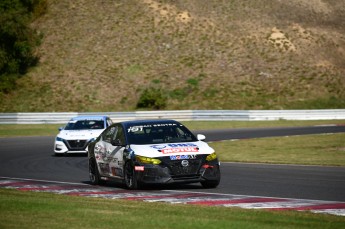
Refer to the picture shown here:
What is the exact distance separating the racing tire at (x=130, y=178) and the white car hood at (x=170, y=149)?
353mm

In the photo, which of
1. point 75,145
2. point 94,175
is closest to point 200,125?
point 75,145

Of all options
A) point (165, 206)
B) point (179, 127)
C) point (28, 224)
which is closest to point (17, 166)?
point (179, 127)

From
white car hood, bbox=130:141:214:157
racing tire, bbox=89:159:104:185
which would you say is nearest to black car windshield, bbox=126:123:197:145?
white car hood, bbox=130:141:214:157

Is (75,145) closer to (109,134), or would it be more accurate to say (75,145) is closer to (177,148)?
(109,134)

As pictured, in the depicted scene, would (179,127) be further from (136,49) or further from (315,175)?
(136,49)

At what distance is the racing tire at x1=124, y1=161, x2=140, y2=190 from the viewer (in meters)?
16.2

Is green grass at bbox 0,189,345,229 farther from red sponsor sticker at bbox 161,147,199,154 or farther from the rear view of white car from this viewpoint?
the rear view of white car

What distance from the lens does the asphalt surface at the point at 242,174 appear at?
51.6ft

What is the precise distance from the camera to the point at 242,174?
66.5ft

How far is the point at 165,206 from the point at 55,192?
12.0 ft

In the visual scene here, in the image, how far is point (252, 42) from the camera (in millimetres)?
71438

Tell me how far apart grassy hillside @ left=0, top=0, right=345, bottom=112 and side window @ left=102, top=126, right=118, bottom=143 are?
141 ft

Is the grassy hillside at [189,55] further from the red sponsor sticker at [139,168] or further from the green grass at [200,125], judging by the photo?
the red sponsor sticker at [139,168]

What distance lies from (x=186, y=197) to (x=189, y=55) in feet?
181
